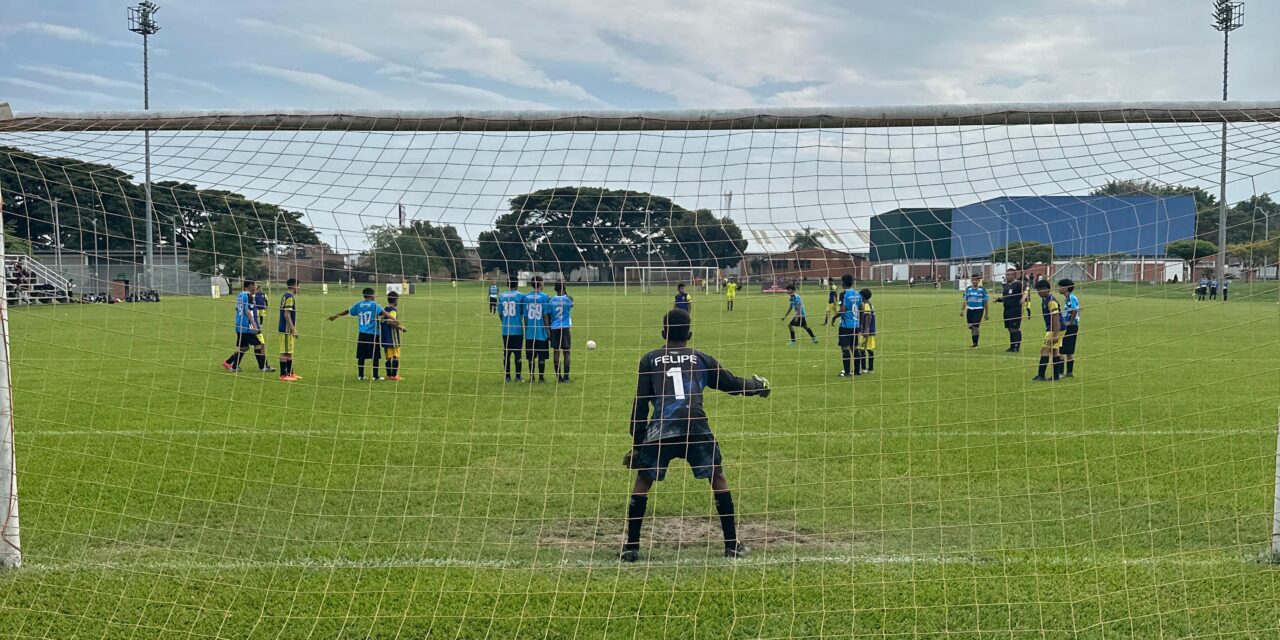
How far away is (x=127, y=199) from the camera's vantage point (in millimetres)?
5441

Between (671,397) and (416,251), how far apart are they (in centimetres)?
176

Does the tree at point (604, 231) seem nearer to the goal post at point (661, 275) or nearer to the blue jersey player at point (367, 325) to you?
the goal post at point (661, 275)

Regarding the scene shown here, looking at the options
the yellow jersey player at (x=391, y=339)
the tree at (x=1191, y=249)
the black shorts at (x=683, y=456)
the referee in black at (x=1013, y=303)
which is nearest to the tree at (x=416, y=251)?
the black shorts at (x=683, y=456)

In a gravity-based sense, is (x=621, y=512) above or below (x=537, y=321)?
below

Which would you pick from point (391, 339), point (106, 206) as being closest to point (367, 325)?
point (391, 339)

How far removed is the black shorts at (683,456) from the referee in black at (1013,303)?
7.75ft

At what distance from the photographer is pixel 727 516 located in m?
5.68

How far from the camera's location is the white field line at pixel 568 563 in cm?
538

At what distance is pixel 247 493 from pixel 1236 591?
21.4 feet

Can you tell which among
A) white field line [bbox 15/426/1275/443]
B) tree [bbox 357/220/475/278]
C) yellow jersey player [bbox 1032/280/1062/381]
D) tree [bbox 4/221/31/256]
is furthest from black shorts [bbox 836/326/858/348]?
tree [bbox 4/221/31/256]

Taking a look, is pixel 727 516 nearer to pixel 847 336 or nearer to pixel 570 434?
pixel 570 434

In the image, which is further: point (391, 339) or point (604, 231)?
point (391, 339)

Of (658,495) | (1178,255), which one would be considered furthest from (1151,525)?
(658,495)

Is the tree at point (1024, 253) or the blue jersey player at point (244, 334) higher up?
the tree at point (1024, 253)
